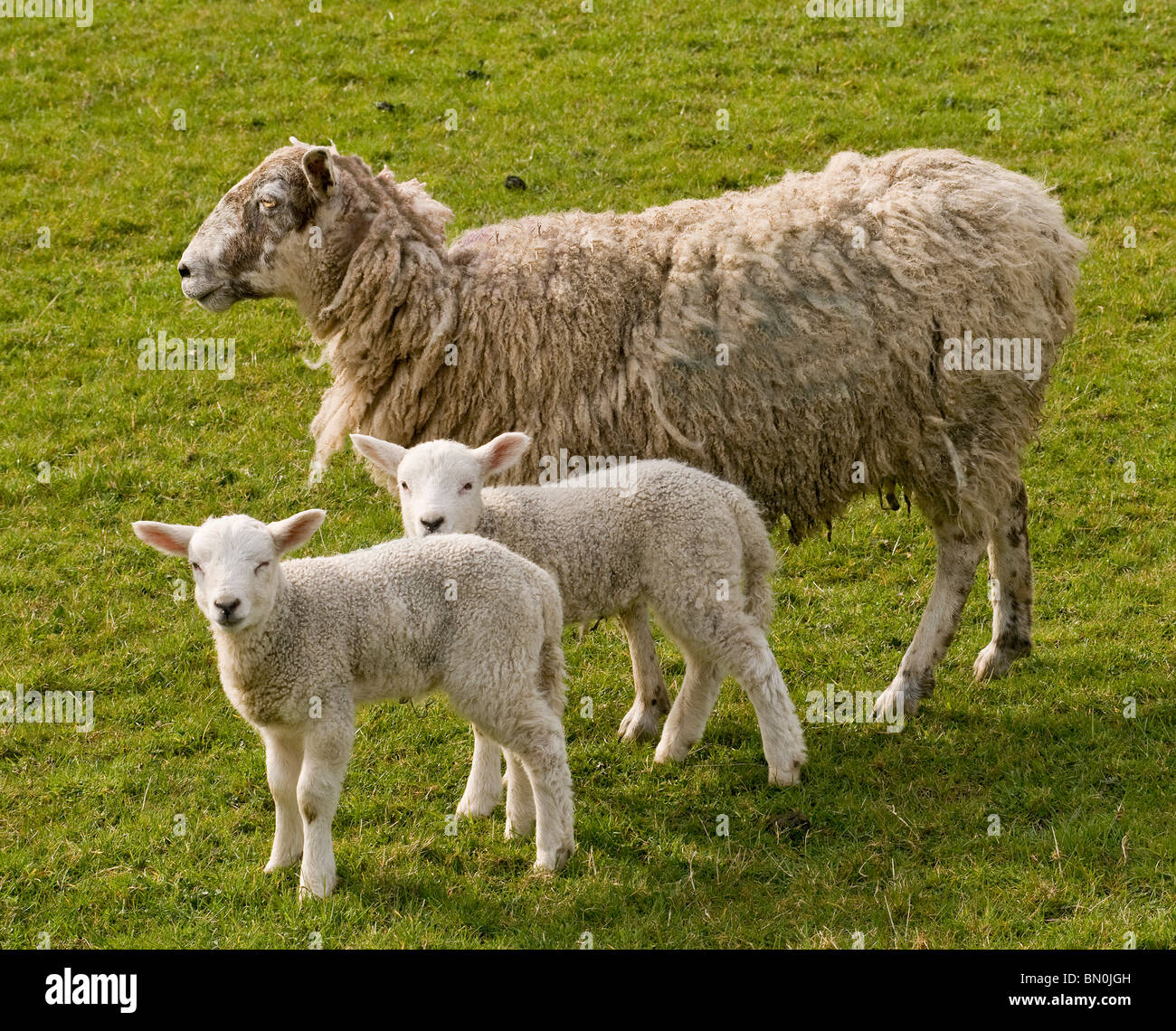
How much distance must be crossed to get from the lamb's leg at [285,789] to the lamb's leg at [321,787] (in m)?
0.19

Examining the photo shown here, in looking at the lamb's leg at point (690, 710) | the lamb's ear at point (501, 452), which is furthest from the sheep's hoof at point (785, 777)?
the lamb's ear at point (501, 452)

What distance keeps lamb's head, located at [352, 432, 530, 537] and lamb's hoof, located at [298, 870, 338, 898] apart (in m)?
1.41

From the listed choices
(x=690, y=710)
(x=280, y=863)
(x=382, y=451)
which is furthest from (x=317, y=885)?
(x=690, y=710)

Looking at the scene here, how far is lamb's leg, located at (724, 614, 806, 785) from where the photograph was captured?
6562 mm

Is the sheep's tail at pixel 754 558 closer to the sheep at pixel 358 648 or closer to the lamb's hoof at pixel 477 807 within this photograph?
the sheep at pixel 358 648

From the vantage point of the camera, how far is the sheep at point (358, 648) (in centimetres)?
577

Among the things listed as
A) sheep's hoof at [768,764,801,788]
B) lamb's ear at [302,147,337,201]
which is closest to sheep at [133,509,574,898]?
sheep's hoof at [768,764,801,788]

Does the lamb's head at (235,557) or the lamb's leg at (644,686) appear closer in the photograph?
the lamb's head at (235,557)

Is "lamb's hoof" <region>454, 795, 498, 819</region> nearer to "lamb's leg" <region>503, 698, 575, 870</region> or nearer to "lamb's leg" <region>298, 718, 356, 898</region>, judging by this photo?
"lamb's leg" <region>503, 698, 575, 870</region>

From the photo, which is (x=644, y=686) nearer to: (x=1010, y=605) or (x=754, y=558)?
(x=754, y=558)

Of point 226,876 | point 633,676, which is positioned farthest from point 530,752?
point 633,676

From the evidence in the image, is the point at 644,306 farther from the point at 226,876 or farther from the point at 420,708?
the point at 226,876

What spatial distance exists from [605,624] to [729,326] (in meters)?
2.24

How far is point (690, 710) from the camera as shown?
279 inches
